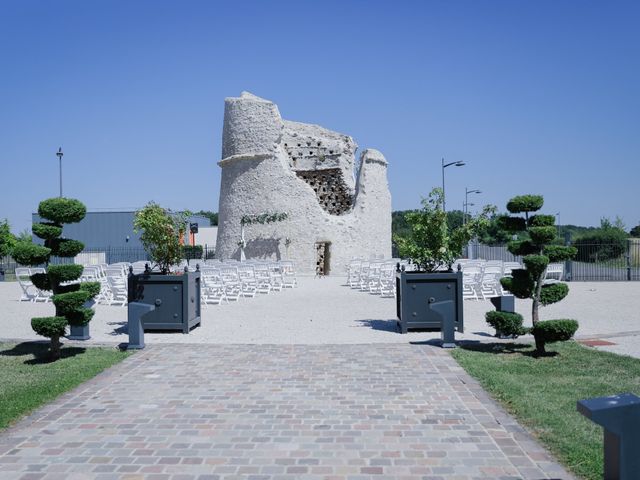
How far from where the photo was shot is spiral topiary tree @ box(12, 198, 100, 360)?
7.60 meters

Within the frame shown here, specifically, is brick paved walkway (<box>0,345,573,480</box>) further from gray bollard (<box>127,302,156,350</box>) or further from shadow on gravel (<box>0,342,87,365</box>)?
shadow on gravel (<box>0,342,87,365</box>)

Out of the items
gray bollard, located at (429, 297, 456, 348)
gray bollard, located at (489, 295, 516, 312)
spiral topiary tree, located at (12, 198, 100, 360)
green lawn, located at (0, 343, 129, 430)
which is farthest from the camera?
gray bollard, located at (489, 295, 516, 312)

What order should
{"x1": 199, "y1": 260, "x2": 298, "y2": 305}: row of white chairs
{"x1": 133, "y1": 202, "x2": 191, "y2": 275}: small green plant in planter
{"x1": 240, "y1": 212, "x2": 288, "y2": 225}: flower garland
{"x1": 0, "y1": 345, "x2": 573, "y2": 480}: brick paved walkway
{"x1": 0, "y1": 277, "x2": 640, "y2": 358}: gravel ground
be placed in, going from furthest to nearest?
1. {"x1": 240, "y1": 212, "x2": 288, "y2": 225}: flower garland
2. {"x1": 199, "y1": 260, "x2": 298, "y2": 305}: row of white chairs
3. {"x1": 133, "y1": 202, "x2": 191, "y2": 275}: small green plant in planter
4. {"x1": 0, "y1": 277, "x2": 640, "y2": 358}: gravel ground
5. {"x1": 0, "y1": 345, "x2": 573, "y2": 480}: brick paved walkway

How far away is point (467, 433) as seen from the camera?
188 inches

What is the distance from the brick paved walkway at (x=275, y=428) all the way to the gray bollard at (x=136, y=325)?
1083 mm

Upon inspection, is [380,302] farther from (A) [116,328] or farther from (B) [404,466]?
(B) [404,466]

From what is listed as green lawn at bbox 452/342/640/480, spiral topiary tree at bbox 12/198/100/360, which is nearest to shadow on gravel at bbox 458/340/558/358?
green lawn at bbox 452/342/640/480

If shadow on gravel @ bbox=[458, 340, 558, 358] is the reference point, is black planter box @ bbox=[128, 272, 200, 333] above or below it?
above

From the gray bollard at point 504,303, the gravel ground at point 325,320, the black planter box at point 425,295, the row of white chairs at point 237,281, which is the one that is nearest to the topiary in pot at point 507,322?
the gray bollard at point 504,303

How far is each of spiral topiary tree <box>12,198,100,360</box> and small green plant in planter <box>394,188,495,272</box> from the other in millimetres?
5592

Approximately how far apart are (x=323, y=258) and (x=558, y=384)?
22606mm

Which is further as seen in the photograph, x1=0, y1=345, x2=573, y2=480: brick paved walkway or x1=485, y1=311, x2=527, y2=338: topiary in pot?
x1=485, y1=311, x2=527, y2=338: topiary in pot

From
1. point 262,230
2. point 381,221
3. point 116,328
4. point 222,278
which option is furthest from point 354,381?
point 381,221

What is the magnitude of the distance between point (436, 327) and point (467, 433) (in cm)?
515
